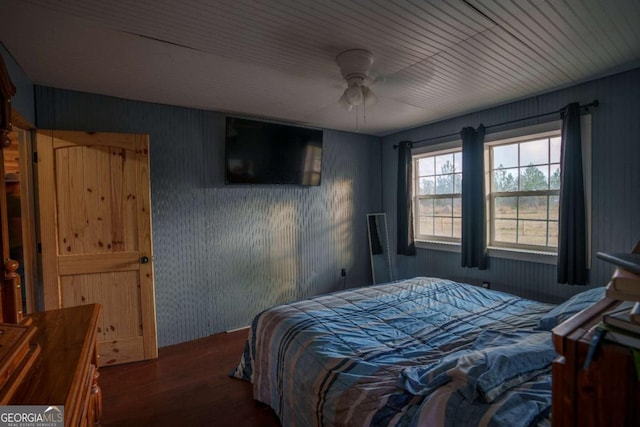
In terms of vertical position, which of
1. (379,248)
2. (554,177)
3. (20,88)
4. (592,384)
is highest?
(20,88)

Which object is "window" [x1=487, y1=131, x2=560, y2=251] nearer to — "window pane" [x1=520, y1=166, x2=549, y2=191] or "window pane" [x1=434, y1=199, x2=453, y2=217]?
"window pane" [x1=520, y1=166, x2=549, y2=191]

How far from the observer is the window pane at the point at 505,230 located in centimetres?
311

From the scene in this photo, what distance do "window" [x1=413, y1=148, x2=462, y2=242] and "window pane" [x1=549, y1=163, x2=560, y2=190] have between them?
0.91 meters

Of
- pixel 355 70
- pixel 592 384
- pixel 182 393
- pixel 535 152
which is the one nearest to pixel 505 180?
pixel 535 152

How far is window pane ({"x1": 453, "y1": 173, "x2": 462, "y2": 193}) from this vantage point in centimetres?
360

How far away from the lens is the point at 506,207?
10.4 feet

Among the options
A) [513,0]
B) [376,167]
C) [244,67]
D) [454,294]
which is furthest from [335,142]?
[513,0]

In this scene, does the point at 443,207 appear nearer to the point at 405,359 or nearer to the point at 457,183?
the point at 457,183

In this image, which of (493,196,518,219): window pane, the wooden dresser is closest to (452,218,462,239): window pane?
(493,196,518,219): window pane

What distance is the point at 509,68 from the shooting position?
2252 millimetres

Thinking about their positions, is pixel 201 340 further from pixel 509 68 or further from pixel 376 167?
pixel 509 68
